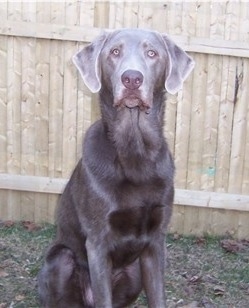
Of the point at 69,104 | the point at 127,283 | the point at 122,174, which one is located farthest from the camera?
the point at 69,104

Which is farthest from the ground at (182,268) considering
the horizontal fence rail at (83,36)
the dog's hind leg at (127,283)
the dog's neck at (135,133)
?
the horizontal fence rail at (83,36)

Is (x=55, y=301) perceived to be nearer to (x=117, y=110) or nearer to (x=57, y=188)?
(x=117, y=110)

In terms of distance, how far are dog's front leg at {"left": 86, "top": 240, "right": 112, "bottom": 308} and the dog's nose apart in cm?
89

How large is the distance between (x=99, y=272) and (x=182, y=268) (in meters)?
1.71

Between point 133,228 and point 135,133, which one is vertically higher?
point 135,133

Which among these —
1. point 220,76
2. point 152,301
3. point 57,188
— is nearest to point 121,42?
point 152,301

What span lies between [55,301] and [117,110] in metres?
1.17

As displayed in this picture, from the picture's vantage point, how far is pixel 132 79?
3.26 metres

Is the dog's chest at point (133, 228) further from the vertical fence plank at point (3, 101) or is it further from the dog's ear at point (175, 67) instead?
the vertical fence plank at point (3, 101)

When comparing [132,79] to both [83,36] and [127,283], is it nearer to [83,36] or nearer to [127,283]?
[127,283]

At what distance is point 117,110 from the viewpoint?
11.8ft

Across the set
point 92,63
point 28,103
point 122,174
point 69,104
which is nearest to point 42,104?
point 28,103

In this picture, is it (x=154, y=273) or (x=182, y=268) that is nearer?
(x=154, y=273)

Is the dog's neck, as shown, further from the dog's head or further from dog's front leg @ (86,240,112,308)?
dog's front leg @ (86,240,112,308)
